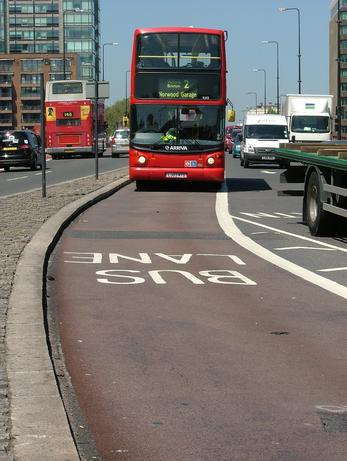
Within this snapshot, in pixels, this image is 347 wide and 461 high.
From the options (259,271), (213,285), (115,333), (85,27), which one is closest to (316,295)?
(213,285)

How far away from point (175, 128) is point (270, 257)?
15.7 meters

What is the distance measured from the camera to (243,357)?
6906 millimetres

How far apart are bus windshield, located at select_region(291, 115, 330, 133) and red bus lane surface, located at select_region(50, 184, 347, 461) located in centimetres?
3796

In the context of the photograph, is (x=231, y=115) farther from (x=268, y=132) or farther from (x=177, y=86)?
(x=268, y=132)

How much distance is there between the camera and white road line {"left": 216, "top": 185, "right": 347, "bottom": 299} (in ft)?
33.8

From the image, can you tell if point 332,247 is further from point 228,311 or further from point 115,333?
point 115,333

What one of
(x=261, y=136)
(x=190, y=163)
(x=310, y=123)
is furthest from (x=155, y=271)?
(x=310, y=123)

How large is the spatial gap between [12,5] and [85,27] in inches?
614

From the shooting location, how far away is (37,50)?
632 ft

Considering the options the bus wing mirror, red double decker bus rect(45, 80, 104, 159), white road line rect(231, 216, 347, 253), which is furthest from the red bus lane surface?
red double decker bus rect(45, 80, 104, 159)

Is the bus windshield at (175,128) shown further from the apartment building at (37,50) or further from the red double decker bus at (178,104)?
the apartment building at (37,50)

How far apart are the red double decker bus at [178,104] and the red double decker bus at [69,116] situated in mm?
31649

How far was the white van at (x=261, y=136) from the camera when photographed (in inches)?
1885

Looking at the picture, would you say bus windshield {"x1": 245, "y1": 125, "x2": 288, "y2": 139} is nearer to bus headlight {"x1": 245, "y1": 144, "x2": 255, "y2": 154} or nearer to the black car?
bus headlight {"x1": 245, "y1": 144, "x2": 255, "y2": 154}
